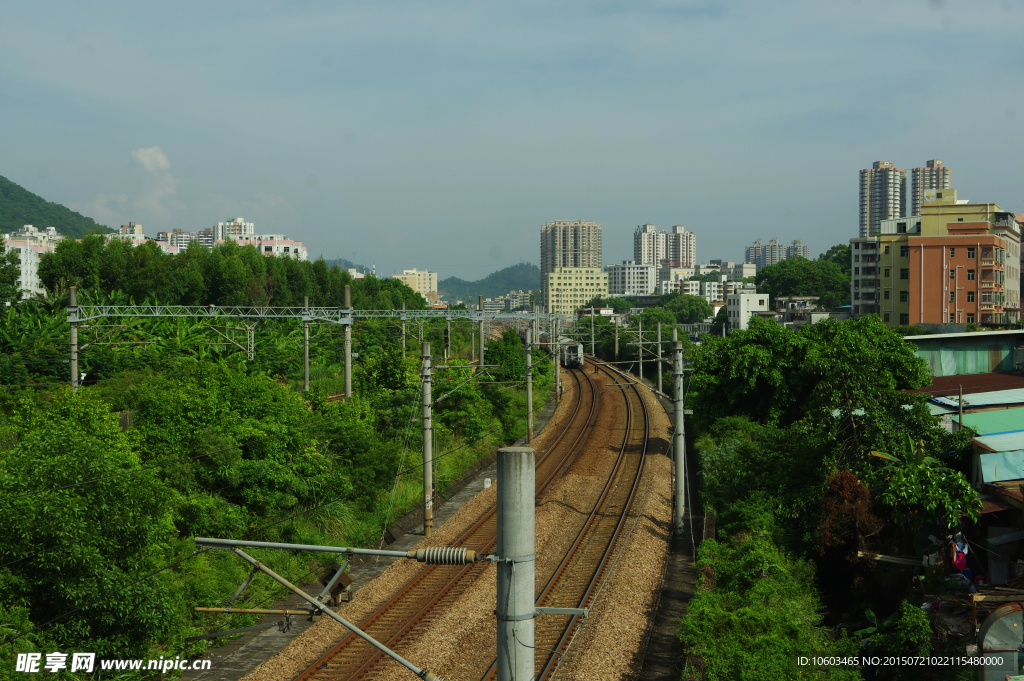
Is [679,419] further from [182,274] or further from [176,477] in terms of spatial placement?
[182,274]

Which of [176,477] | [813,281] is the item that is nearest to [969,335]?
[176,477]

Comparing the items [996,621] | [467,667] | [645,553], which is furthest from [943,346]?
[467,667]

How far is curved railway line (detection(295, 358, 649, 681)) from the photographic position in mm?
11688

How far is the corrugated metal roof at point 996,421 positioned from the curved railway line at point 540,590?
8.16 meters

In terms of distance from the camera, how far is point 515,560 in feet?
16.1

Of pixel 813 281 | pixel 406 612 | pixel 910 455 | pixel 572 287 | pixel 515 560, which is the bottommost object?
pixel 406 612

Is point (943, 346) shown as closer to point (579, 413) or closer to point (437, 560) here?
point (579, 413)

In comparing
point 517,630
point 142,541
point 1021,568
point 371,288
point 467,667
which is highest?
point 371,288

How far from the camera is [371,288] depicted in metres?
88.1


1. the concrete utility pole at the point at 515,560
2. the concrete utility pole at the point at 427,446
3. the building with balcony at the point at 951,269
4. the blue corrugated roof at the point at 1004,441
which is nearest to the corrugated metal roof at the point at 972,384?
the blue corrugated roof at the point at 1004,441

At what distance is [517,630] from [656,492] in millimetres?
18021

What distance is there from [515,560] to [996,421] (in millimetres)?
15562

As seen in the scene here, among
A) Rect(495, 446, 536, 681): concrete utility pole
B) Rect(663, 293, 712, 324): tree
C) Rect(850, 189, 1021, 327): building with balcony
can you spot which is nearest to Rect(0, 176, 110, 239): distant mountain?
Rect(663, 293, 712, 324): tree

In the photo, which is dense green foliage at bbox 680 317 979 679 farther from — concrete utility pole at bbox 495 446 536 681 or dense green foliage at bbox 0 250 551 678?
dense green foliage at bbox 0 250 551 678
